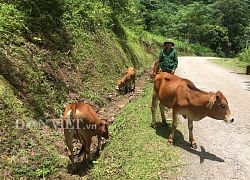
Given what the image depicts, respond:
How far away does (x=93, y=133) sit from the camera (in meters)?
5.77

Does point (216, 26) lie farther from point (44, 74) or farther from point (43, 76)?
point (43, 76)

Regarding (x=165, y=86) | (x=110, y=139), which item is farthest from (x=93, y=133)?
(x=165, y=86)

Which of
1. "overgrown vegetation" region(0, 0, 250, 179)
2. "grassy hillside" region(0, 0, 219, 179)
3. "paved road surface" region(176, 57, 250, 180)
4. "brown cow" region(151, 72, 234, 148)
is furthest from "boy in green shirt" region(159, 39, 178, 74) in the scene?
"grassy hillside" region(0, 0, 219, 179)

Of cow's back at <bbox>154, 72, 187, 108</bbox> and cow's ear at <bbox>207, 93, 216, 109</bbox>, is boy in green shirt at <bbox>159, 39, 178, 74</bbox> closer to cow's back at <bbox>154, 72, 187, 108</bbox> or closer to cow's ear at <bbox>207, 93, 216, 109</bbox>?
cow's back at <bbox>154, 72, 187, 108</bbox>

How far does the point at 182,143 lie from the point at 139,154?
116 centimetres

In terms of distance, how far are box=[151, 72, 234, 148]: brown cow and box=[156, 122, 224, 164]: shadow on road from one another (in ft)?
0.53

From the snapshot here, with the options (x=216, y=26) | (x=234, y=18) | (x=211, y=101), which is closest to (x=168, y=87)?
(x=211, y=101)

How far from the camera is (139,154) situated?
17.2 ft

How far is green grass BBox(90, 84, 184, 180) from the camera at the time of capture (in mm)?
4762

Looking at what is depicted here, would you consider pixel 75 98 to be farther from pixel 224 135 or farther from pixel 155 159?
pixel 224 135

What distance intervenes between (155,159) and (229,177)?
1352 mm

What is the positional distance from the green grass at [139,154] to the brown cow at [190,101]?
0.44 m

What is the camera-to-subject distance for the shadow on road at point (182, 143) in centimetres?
525

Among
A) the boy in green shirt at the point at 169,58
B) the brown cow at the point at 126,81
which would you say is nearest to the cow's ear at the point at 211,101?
the boy in green shirt at the point at 169,58
